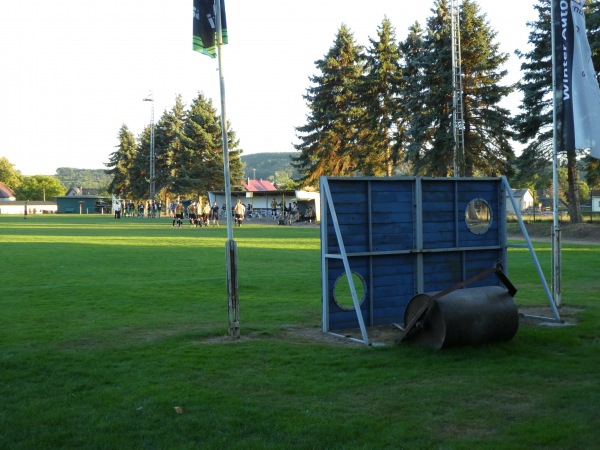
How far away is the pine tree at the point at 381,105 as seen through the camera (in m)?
54.4

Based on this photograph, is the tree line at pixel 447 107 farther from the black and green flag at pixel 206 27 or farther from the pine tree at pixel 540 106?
the black and green flag at pixel 206 27

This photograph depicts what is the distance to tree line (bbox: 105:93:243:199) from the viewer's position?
271 ft

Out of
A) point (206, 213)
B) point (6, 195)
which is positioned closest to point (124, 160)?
point (206, 213)

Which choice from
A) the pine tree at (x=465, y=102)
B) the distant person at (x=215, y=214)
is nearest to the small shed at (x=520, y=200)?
the pine tree at (x=465, y=102)

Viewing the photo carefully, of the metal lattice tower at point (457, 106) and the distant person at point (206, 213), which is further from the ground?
the metal lattice tower at point (457, 106)

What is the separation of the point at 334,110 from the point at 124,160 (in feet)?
186

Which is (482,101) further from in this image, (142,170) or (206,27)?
(142,170)

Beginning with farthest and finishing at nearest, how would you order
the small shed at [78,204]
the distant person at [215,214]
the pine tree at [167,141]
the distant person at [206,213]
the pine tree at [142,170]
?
the small shed at [78,204]
the pine tree at [142,170]
the pine tree at [167,141]
the distant person at [215,214]
the distant person at [206,213]

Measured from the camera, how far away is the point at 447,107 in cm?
4381

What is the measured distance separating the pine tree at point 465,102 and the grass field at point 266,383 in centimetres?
3169

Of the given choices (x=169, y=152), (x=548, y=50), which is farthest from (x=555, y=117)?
(x=169, y=152)

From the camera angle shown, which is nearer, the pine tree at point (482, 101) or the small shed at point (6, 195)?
the pine tree at point (482, 101)

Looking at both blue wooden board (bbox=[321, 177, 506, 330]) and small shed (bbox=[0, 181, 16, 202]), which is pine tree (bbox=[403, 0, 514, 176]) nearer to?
blue wooden board (bbox=[321, 177, 506, 330])

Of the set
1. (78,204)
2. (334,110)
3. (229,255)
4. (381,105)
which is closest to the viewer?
(229,255)
